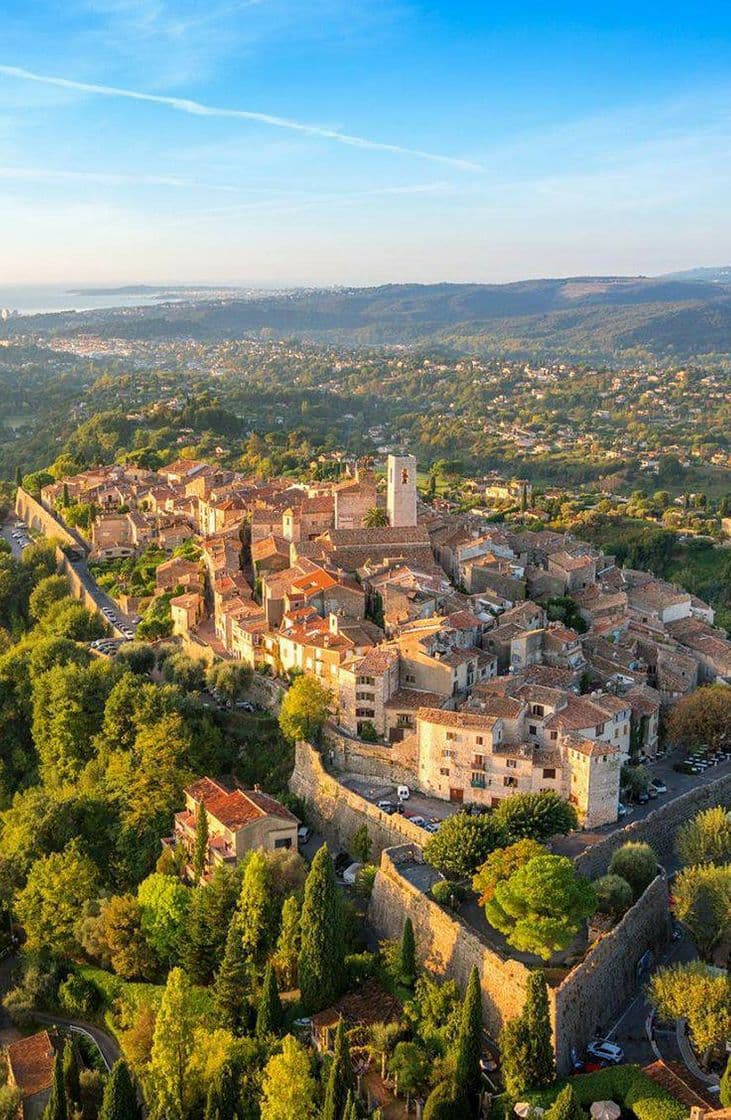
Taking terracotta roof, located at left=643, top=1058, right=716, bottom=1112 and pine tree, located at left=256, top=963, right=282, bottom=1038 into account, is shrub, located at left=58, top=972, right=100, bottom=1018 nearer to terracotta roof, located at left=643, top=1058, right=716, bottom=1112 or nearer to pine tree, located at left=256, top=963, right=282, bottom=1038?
pine tree, located at left=256, top=963, right=282, bottom=1038

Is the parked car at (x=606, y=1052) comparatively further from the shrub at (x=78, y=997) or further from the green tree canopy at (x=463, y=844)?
the shrub at (x=78, y=997)

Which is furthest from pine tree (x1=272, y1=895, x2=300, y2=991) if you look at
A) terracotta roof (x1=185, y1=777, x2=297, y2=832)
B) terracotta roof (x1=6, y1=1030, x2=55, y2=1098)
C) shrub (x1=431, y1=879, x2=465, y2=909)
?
terracotta roof (x1=6, y1=1030, x2=55, y2=1098)

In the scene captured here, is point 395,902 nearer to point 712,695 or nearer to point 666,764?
point 666,764

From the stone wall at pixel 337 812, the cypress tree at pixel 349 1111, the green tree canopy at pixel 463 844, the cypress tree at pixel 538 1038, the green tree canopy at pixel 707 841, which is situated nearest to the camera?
the cypress tree at pixel 349 1111

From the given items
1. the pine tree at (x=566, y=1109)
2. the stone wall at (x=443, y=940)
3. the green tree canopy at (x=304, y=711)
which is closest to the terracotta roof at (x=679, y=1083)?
the pine tree at (x=566, y=1109)

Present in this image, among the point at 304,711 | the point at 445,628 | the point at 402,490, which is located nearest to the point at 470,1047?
the point at 304,711

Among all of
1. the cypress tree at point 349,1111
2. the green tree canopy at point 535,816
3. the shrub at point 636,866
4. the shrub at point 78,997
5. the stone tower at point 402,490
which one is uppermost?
the stone tower at point 402,490
